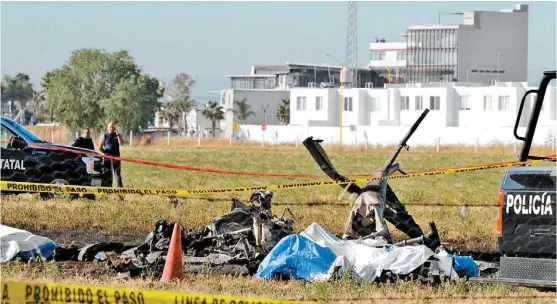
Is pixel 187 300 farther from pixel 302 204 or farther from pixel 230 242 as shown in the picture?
pixel 302 204

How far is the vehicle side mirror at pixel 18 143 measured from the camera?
64.2 ft

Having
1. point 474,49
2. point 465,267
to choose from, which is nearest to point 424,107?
point 474,49

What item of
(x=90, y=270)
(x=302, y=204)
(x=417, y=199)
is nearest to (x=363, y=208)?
(x=90, y=270)

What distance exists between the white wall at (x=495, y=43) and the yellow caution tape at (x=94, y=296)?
435ft

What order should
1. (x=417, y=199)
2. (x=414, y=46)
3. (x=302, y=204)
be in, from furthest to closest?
(x=414, y=46), (x=417, y=199), (x=302, y=204)

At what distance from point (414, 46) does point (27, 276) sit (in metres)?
146

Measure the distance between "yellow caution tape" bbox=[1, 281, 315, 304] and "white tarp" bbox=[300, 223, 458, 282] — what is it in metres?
4.02

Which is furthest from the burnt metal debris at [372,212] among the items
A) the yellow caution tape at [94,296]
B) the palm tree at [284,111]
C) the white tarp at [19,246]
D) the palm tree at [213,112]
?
the palm tree at [284,111]

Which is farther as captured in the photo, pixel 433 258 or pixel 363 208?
pixel 363 208

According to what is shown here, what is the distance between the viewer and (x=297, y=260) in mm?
10977

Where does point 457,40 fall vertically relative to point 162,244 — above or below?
above

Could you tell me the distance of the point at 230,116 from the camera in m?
124

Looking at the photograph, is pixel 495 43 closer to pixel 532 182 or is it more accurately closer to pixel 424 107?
pixel 424 107

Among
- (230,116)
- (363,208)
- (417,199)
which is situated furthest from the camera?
(230,116)
